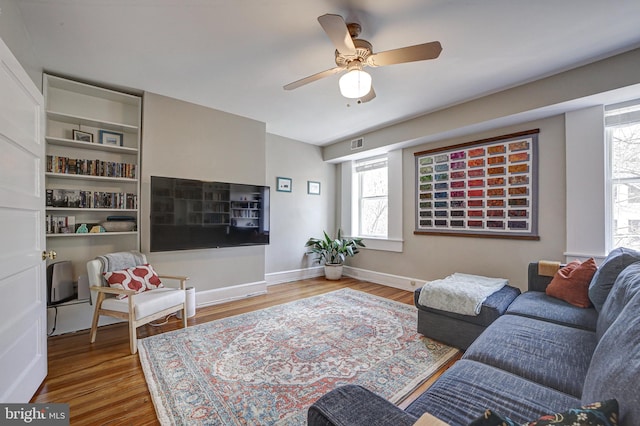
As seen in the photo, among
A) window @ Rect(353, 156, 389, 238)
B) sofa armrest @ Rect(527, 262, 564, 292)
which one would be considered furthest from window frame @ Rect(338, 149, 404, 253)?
sofa armrest @ Rect(527, 262, 564, 292)

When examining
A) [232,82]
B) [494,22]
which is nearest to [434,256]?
[494,22]

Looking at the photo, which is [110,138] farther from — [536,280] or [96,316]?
[536,280]

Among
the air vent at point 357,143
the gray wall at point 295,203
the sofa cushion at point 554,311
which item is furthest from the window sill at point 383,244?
the sofa cushion at point 554,311

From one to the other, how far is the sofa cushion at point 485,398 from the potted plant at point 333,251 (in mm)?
3599

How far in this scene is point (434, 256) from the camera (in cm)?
397

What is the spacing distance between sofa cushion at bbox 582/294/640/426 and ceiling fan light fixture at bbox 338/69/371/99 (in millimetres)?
1876

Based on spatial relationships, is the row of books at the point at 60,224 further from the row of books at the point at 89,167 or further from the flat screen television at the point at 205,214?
the flat screen television at the point at 205,214

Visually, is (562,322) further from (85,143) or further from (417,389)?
(85,143)

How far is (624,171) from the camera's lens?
2641mm

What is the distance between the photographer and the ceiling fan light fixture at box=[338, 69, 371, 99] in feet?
6.63

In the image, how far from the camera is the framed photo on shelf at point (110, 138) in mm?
3043

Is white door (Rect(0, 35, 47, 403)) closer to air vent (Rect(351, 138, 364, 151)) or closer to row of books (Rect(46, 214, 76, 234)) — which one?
row of books (Rect(46, 214, 76, 234))

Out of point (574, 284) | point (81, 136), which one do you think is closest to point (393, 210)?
point (574, 284)

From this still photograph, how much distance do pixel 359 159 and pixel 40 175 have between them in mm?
4289
